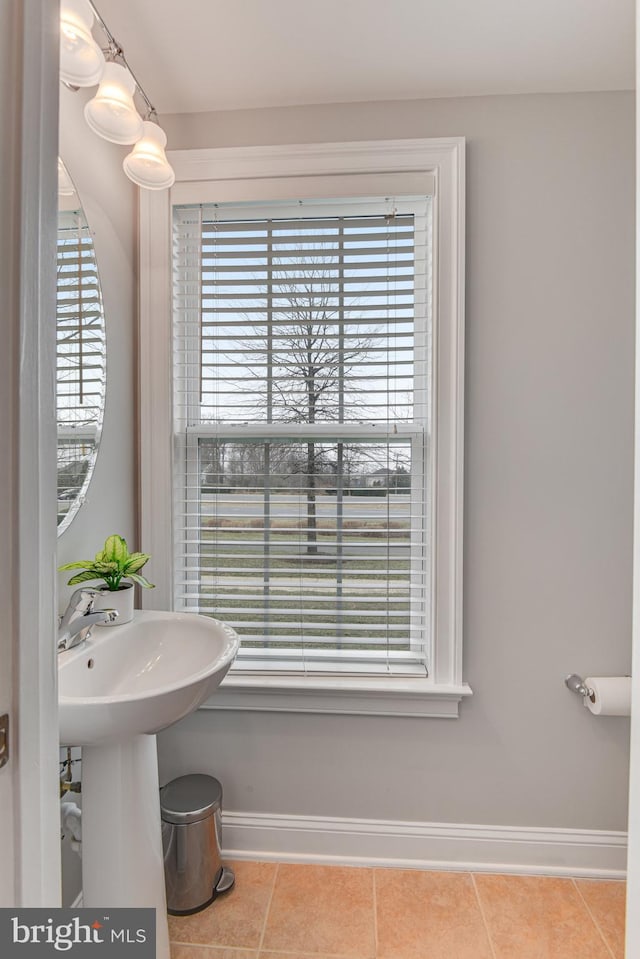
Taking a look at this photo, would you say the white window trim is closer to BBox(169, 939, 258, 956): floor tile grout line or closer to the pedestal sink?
the pedestal sink

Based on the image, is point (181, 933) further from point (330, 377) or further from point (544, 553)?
point (330, 377)

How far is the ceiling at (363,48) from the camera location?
A: 4.16 ft

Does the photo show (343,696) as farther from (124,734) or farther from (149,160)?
(149,160)

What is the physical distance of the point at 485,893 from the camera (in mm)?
1479

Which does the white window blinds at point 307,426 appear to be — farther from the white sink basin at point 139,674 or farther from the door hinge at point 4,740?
the door hinge at point 4,740

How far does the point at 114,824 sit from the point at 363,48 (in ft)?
6.71

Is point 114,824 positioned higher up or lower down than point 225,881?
higher up

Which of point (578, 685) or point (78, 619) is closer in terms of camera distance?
point (78, 619)

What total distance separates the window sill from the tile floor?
0.49 metres

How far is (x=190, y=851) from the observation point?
4.56 feet

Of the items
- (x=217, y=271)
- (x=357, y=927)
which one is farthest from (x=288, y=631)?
(x=217, y=271)

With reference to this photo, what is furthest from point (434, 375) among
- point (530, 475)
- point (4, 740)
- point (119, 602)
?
point (4, 740)

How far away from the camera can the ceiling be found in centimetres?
127

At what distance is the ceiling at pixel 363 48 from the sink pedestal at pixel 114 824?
1781 millimetres
